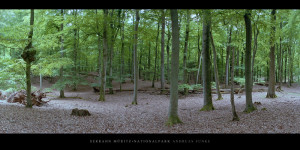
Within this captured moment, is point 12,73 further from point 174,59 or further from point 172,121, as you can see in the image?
point 172,121

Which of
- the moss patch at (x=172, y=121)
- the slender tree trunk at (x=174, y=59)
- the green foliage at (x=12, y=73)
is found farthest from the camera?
the green foliage at (x=12, y=73)

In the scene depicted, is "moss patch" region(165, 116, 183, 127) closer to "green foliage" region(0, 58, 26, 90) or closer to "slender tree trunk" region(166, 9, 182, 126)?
"slender tree trunk" region(166, 9, 182, 126)

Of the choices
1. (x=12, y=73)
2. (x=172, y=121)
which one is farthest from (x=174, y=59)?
(x=12, y=73)

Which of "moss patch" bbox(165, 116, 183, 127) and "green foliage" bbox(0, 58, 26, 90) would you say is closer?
"moss patch" bbox(165, 116, 183, 127)

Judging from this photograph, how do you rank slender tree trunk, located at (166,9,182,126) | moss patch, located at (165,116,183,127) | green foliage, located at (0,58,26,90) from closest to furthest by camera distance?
1. slender tree trunk, located at (166,9,182,126)
2. moss patch, located at (165,116,183,127)
3. green foliage, located at (0,58,26,90)

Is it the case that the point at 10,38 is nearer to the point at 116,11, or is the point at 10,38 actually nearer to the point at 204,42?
the point at 204,42

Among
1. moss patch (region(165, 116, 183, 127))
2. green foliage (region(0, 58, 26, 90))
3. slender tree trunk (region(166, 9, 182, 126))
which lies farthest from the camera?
green foliage (region(0, 58, 26, 90))

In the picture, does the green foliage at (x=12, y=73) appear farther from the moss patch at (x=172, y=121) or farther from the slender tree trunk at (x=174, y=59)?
the moss patch at (x=172, y=121)

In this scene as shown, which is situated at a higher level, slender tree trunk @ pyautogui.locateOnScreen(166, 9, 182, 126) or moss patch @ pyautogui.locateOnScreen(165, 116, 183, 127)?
slender tree trunk @ pyautogui.locateOnScreen(166, 9, 182, 126)

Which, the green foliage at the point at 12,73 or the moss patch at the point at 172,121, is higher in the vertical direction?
the green foliage at the point at 12,73

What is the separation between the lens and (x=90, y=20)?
445 inches

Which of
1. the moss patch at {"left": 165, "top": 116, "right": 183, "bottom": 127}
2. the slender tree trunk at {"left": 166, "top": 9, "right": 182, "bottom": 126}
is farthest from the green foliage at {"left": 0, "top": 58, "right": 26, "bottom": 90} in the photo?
the moss patch at {"left": 165, "top": 116, "right": 183, "bottom": 127}

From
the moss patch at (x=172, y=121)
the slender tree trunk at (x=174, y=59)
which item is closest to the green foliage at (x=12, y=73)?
the slender tree trunk at (x=174, y=59)
